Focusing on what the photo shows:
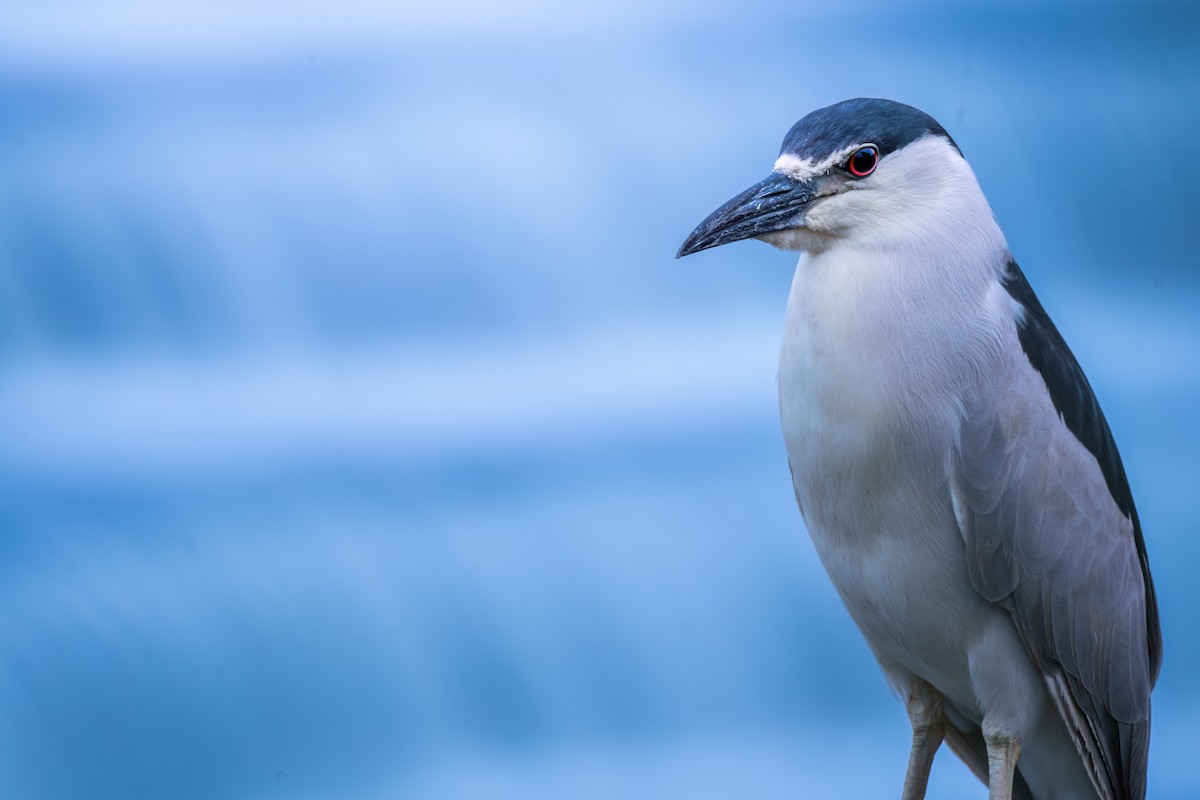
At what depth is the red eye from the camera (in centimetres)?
124

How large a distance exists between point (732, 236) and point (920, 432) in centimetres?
28

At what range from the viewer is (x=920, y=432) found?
1.25m

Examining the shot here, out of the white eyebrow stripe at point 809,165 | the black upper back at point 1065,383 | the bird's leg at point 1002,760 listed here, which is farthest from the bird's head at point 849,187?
the bird's leg at point 1002,760

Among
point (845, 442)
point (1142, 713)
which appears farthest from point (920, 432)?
point (1142, 713)

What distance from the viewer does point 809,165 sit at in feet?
4.05

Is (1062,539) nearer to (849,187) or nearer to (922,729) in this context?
(922,729)

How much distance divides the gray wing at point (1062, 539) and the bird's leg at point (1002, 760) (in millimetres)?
69

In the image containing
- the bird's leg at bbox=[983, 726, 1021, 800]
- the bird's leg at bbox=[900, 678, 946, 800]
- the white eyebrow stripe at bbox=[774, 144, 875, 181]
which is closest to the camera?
the white eyebrow stripe at bbox=[774, 144, 875, 181]

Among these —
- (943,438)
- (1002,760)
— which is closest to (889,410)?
(943,438)

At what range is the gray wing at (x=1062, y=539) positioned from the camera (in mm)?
1273

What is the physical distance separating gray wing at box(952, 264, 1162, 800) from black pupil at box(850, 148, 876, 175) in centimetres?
22

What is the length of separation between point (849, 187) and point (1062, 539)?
1.48 ft

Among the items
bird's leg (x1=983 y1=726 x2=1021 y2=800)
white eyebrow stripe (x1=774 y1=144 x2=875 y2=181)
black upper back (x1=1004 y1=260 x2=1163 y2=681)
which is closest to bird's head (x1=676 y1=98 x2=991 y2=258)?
white eyebrow stripe (x1=774 y1=144 x2=875 y2=181)

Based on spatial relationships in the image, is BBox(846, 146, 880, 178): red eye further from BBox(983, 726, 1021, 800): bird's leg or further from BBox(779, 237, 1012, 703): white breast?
BBox(983, 726, 1021, 800): bird's leg
